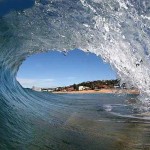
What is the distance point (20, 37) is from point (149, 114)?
470 centimetres

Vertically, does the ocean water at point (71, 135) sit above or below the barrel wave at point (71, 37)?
below

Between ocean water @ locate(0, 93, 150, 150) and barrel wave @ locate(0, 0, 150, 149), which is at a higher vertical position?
barrel wave @ locate(0, 0, 150, 149)

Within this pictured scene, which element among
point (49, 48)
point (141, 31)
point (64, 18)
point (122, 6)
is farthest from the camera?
point (49, 48)

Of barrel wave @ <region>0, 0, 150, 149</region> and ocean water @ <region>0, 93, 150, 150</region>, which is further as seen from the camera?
barrel wave @ <region>0, 0, 150, 149</region>

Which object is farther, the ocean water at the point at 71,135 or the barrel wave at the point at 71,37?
the barrel wave at the point at 71,37

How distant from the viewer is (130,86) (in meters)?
13.3

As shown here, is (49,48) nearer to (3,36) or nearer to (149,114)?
(3,36)

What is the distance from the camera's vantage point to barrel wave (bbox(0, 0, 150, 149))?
7125mm

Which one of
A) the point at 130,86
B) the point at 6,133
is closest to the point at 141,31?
the point at 6,133

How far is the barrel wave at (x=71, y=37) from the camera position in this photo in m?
7.12

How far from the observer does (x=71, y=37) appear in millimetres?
12047

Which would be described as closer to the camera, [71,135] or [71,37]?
[71,135]

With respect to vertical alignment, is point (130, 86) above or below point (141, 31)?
below

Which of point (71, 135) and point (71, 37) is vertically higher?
point (71, 37)
